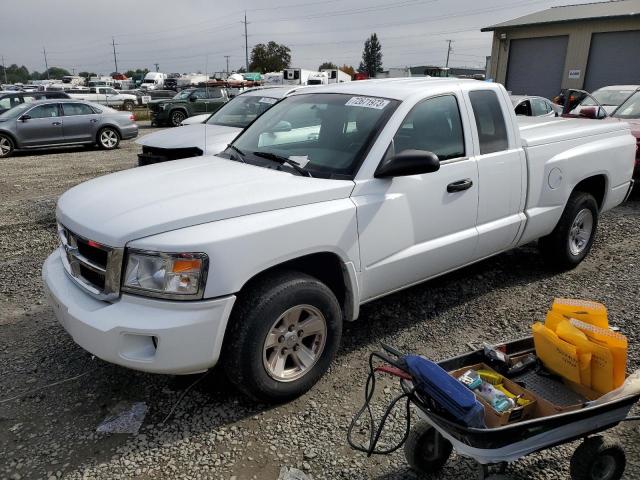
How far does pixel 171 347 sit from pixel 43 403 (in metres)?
1.16

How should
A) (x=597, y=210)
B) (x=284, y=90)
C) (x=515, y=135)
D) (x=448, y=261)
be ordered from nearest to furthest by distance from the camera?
(x=448, y=261) < (x=515, y=135) < (x=597, y=210) < (x=284, y=90)

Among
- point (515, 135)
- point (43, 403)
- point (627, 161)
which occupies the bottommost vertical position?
point (43, 403)

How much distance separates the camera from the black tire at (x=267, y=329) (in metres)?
2.77

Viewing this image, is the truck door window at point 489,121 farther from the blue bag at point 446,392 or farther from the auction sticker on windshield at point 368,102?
the blue bag at point 446,392

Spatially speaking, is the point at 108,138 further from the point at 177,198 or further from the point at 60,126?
the point at 177,198

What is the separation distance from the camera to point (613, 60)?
23234 millimetres

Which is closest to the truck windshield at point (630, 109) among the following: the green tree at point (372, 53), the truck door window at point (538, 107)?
the truck door window at point (538, 107)

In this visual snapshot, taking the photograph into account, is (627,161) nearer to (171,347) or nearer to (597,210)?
(597,210)

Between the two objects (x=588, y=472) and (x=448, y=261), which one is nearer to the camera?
(x=588, y=472)

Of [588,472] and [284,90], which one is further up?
[284,90]

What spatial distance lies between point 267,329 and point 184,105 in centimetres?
2031

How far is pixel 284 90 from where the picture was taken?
29.1 ft

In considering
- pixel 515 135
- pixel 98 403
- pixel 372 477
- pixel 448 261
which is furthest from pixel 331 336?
pixel 515 135

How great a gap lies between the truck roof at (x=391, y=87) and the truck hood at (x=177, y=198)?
0.89 m
